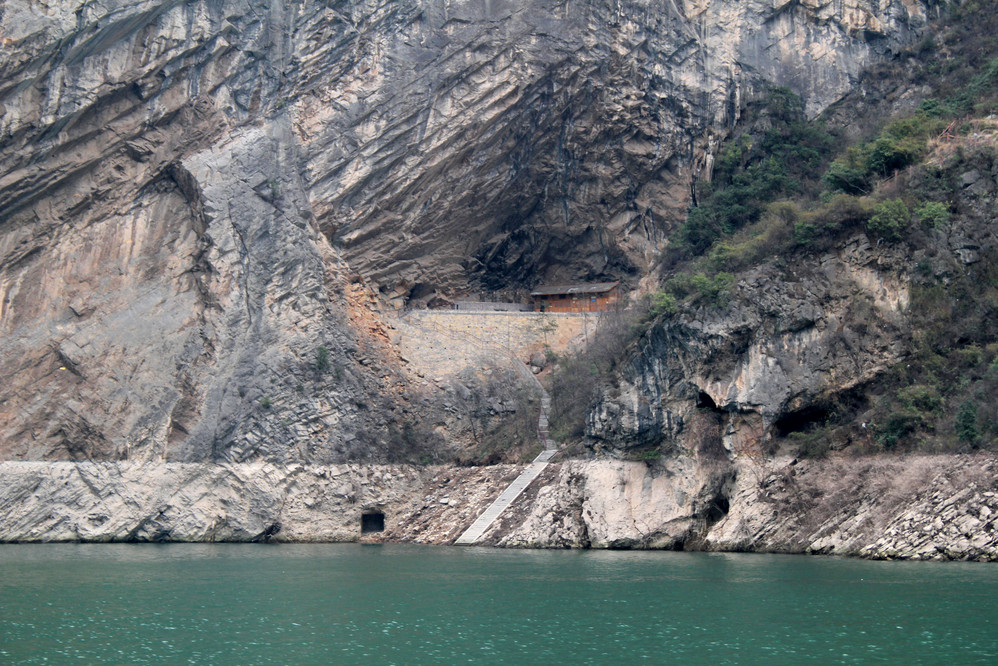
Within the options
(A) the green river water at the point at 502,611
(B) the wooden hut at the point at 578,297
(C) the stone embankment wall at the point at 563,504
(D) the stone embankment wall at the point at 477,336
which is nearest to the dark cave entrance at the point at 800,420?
(C) the stone embankment wall at the point at 563,504

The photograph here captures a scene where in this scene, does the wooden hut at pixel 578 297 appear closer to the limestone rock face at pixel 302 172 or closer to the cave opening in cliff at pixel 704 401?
the limestone rock face at pixel 302 172

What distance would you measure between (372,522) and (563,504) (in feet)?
28.9

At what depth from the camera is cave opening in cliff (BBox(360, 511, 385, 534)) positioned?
131 feet

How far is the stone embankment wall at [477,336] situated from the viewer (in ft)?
145

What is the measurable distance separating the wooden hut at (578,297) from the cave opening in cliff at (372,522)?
14407mm

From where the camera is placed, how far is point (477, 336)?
45281 millimetres

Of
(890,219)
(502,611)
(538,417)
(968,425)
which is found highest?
(890,219)

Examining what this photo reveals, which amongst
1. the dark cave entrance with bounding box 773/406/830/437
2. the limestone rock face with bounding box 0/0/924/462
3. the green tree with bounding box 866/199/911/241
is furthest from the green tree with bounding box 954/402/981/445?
the limestone rock face with bounding box 0/0/924/462

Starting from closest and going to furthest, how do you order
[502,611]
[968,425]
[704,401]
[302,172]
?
1. [502,611]
2. [968,425]
3. [704,401]
4. [302,172]

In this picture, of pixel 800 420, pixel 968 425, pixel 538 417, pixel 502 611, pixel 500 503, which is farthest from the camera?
pixel 538 417

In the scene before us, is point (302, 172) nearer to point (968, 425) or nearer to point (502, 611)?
point (502, 611)

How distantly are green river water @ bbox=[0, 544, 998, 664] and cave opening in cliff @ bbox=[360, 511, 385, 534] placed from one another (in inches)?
364

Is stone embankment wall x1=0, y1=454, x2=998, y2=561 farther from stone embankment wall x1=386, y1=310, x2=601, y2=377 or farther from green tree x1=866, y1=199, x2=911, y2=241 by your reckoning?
green tree x1=866, y1=199, x2=911, y2=241

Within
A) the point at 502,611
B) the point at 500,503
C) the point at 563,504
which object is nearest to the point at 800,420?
the point at 563,504
